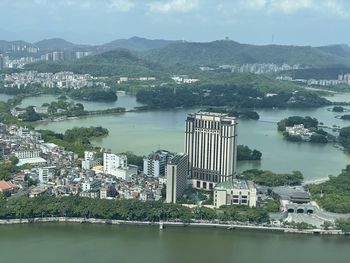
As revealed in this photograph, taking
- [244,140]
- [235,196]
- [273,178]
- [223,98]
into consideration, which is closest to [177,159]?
[235,196]

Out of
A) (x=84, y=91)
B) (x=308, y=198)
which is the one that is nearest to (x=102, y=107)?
(x=84, y=91)

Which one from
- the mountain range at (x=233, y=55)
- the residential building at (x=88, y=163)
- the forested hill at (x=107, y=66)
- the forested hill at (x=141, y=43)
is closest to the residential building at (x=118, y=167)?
the residential building at (x=88, y=163)

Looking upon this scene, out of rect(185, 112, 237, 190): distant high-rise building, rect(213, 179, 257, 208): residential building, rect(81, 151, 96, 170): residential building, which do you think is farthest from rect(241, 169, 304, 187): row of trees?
rect(81, 151, 96, 170): residential building

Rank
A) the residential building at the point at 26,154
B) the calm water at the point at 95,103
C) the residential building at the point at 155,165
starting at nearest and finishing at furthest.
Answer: the residential building at the point at 155,165, the residential building at the point at 26,154, the calm water at the point at 95,103

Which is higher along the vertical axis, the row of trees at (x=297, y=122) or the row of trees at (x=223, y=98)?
the row of trees at (x=223, y=98)

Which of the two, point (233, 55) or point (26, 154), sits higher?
point (233, 55)

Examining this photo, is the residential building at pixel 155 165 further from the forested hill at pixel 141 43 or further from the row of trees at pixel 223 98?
the forested hill at pixel 141 43

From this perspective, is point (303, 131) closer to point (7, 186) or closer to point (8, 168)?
point (8, 168)
